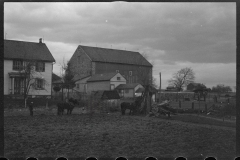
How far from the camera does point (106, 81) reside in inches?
1634

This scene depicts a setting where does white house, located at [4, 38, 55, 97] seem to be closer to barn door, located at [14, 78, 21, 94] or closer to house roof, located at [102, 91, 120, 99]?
barn door, located at [14, 78, 21, 94]

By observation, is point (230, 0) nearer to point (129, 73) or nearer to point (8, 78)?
point (8, 78)

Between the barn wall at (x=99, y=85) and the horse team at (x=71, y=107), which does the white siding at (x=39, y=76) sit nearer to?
the barn wall at (x=99, y=85)

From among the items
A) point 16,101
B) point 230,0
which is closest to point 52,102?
point 16,101

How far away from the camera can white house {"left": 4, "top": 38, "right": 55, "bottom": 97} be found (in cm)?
2636

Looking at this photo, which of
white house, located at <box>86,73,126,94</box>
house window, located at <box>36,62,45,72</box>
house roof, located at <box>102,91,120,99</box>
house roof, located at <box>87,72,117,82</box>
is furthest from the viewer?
white house, located at <box>86,73,126,94</box>

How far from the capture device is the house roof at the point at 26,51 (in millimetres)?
26422

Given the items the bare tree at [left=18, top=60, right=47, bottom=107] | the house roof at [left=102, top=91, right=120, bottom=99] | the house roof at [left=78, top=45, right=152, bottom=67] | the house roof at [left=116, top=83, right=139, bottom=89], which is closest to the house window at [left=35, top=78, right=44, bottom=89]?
the bare tree at [left=18, top=60, right=47, bottom=107]

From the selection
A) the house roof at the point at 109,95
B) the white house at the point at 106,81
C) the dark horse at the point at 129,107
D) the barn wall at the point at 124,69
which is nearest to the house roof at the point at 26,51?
the barn wall at the point at 124,69

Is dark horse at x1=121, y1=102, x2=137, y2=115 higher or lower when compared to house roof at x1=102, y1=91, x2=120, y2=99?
lower

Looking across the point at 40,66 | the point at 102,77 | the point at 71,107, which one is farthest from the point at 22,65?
the point at 102,77

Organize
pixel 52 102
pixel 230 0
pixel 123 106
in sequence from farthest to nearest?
pixel 52 102, pixel 123 106, pixel 230 0

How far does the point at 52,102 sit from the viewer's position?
2431 centimetres

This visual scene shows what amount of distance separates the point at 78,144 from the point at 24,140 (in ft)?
5.62
